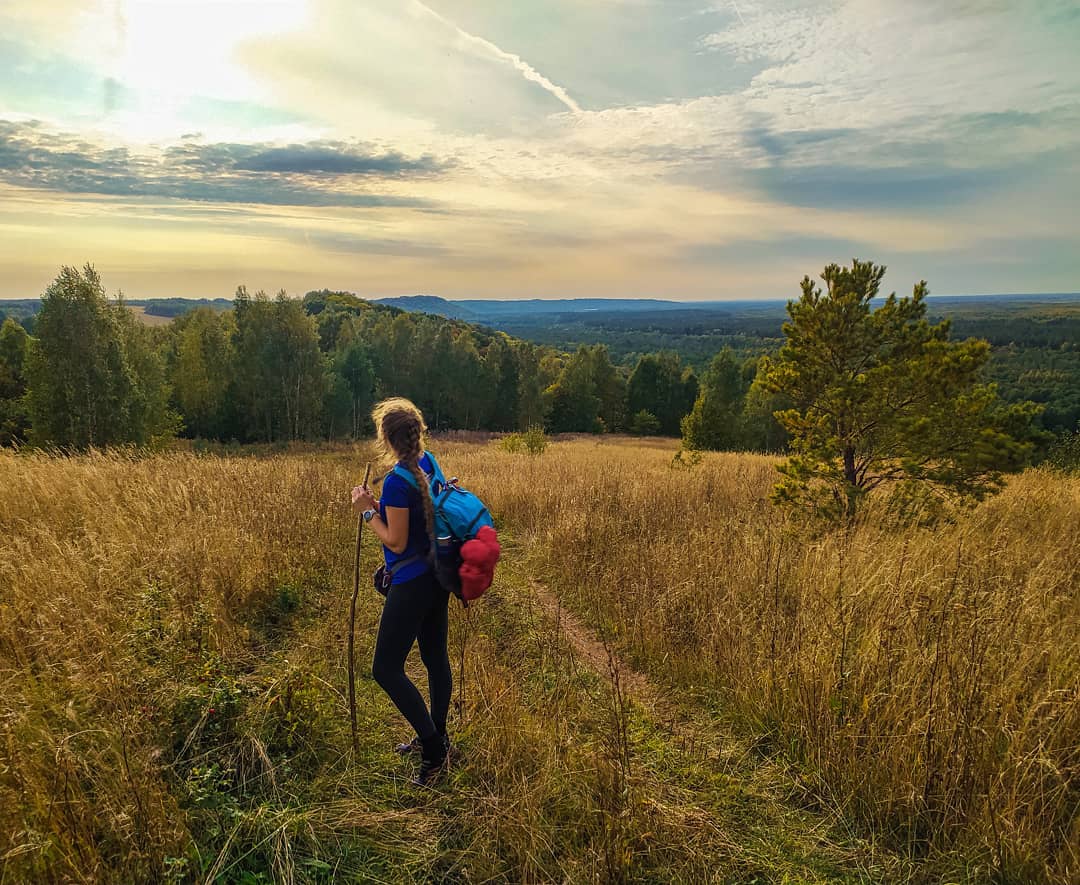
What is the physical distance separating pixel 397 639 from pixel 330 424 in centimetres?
4058

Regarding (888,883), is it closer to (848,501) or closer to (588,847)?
(588,847)

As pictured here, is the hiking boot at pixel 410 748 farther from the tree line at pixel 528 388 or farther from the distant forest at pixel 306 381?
the distant forest at pixel 306 381

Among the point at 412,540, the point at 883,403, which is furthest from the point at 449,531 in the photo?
the point at 883,403

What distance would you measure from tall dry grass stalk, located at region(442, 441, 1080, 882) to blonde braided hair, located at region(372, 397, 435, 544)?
105 inches

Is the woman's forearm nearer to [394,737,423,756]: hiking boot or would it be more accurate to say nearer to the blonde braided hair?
the blonde braided hair

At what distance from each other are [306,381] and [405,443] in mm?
35834

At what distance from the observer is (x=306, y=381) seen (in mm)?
35375

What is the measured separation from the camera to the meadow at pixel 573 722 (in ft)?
8.05

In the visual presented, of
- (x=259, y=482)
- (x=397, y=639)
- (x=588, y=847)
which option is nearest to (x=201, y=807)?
(x=397, y=639)

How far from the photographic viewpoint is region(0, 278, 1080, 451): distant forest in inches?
Answer: 776

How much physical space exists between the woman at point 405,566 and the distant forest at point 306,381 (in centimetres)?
1645

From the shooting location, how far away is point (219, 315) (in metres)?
43.2

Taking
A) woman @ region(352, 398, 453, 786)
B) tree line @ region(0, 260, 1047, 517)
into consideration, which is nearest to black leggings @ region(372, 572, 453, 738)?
woman @ region(352, 398, 453, 786)

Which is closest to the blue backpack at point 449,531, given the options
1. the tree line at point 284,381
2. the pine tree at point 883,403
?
the pine tree at point 883,403
